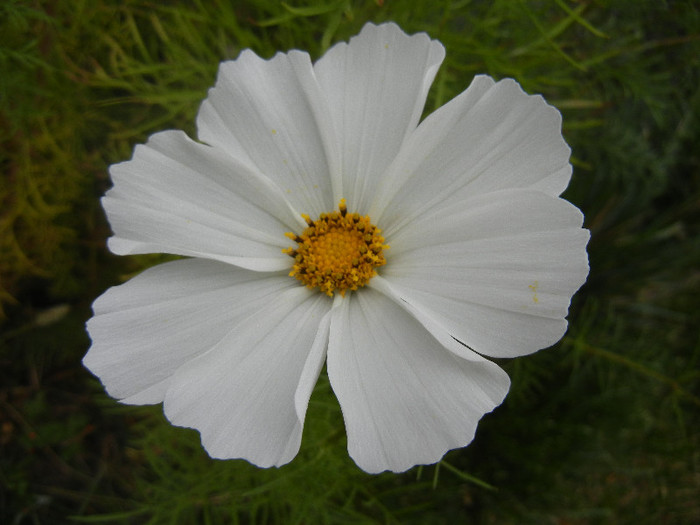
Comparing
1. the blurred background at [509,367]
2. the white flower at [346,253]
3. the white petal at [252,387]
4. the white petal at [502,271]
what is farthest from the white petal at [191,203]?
the blurred background at [509,367]

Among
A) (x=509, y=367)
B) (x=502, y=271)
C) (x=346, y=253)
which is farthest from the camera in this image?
(x=509, y=367)

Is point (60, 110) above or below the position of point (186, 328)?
above

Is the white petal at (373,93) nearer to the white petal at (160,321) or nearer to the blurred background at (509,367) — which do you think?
Result: the white petal at (160,321)

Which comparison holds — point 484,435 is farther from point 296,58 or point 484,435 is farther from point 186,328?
point 296,58

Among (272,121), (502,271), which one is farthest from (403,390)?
(272,121)

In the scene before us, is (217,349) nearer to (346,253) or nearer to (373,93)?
(346,253)

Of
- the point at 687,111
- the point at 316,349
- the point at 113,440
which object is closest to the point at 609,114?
the point at 687,111

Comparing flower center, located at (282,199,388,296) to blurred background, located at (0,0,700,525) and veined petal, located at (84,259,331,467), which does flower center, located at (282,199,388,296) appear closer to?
veined petal, located at (84,259,331,467)
